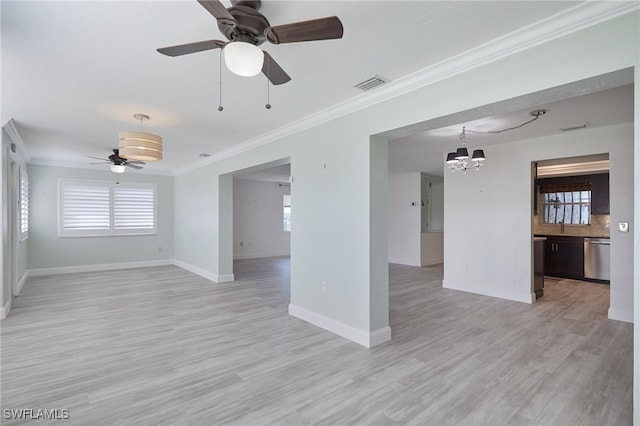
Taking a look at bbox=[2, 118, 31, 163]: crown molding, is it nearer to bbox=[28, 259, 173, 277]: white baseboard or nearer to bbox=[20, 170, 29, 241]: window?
bbox=[20, 170, 29, 241]: window

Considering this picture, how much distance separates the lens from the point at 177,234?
873 cm

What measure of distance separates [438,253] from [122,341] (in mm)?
7817

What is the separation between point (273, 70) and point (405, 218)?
7.38m

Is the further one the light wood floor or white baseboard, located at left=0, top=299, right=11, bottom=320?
white baseboard, located at left=0, top=299, right=11, bottom=320

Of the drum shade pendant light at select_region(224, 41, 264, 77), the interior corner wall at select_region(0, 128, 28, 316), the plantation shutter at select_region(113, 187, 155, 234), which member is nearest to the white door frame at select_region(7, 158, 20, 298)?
the interior corner wall at select_region(0, 128, 28, 316)

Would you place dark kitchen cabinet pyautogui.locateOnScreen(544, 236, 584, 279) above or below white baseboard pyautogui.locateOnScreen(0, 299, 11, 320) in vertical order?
above

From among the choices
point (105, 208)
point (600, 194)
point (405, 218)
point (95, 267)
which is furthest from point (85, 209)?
point (600, 194)

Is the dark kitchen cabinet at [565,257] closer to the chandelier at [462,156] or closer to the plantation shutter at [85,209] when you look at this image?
the chandelier at [462,156]

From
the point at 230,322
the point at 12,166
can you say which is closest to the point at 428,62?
the point at 230,322

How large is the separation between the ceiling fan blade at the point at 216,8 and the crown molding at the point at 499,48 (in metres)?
1.77

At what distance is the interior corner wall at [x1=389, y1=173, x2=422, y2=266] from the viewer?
8562 mm

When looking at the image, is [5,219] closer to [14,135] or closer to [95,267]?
[14,135]

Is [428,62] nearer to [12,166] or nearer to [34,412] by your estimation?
[34,412]

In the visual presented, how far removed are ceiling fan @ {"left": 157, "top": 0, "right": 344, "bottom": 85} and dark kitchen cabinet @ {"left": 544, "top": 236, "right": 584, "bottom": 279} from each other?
290 inches
